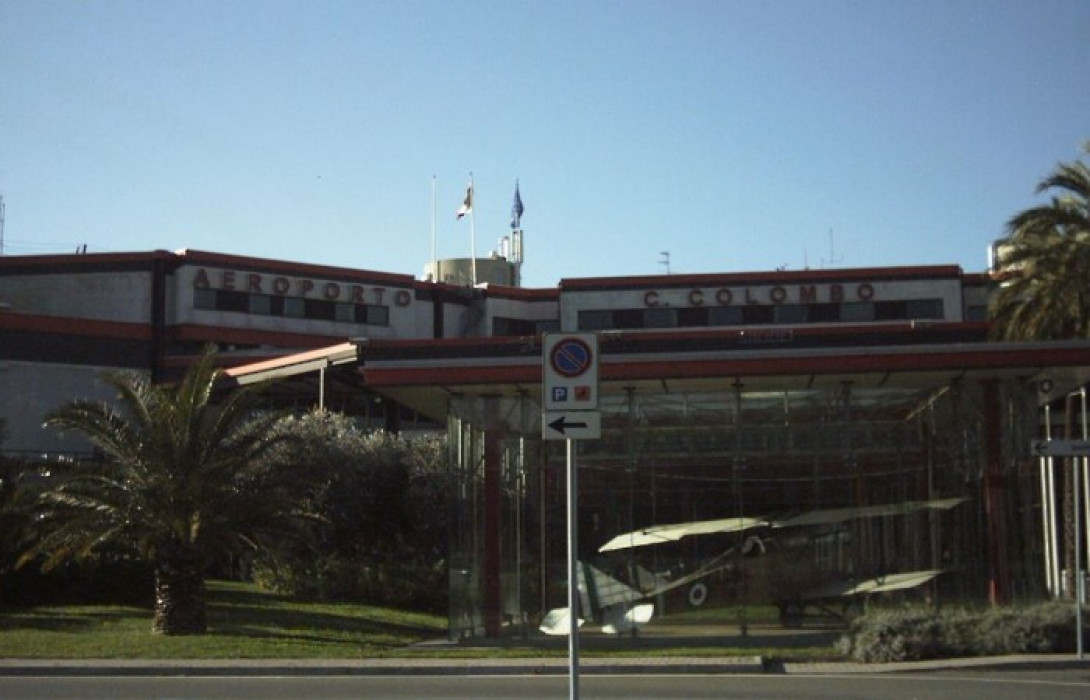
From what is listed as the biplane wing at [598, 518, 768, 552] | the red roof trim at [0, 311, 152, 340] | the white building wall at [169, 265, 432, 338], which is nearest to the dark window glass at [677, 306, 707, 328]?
the white building wall at [169, 265, 432, 338]

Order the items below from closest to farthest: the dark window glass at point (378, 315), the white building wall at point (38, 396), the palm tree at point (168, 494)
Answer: the palm tree at point (168, 494) → the white building wall at point (38, 396) → the dark window glass at point (378, 315)

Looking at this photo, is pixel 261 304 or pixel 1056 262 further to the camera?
pixel 261 304

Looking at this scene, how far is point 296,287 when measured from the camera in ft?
218

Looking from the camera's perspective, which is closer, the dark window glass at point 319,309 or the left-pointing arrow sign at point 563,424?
the left-pointing arrow sign at point 563,424

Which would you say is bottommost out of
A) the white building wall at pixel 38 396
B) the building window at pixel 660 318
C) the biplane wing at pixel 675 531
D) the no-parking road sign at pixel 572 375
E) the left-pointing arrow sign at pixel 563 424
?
the biplane wing at pixel 675 531

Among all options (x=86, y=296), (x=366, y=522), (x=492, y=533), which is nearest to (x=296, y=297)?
(x=86, y=296)

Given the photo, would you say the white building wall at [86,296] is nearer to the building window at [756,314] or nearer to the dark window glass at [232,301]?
the dark window glass at [232,301]

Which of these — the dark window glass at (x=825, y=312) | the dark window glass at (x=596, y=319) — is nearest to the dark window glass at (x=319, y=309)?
the dark window glass at (x=596, y=319)

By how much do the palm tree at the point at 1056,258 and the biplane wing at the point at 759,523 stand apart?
6971 millimetres

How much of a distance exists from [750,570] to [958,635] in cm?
524

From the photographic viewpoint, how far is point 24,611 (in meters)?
29.4

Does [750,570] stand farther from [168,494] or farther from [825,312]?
[825,312]

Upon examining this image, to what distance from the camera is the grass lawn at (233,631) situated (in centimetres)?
2297

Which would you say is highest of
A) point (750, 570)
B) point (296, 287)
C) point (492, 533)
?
point (296, 287)
